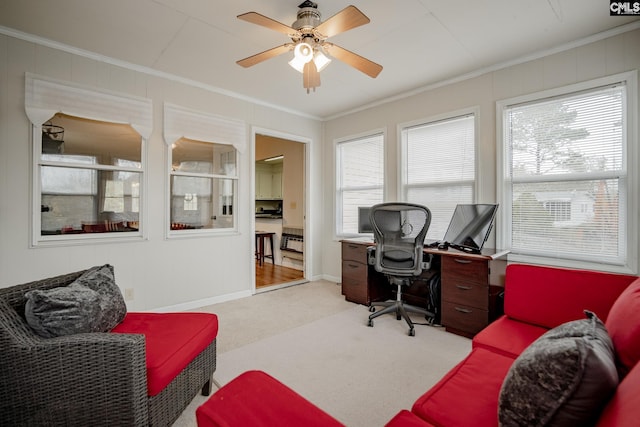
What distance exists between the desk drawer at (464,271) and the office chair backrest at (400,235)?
0.27 metres

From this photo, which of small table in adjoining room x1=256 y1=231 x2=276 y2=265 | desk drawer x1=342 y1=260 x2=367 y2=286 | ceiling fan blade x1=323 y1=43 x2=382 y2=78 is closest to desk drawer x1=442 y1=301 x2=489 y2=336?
desk drawer x1=342 y1=260 x2=367 y2=286

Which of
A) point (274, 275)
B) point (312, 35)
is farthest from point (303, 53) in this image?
point (274, 275)

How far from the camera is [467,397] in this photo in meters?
1.18

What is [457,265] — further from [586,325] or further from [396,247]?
[586,325]

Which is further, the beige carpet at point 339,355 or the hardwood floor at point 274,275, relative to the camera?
the hardwood floor at point 274,275

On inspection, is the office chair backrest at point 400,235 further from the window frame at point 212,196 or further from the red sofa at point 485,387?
the window frame at point 212,196

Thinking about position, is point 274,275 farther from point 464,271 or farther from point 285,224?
point 464,271

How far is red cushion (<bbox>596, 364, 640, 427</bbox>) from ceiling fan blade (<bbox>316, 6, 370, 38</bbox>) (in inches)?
78.3

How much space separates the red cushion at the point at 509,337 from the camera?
1602 mm

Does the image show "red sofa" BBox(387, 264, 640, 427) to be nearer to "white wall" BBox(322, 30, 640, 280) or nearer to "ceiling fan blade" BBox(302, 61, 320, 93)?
"white wall" BBox(322, 30, 640, 280)

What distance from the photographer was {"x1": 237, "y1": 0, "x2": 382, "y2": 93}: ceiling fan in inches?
74.9

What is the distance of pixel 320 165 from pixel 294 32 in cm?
294

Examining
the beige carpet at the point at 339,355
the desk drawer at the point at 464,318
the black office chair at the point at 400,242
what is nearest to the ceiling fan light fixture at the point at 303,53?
the black office chair at the point at 400,242

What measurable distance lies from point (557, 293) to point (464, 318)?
43.4 inches
